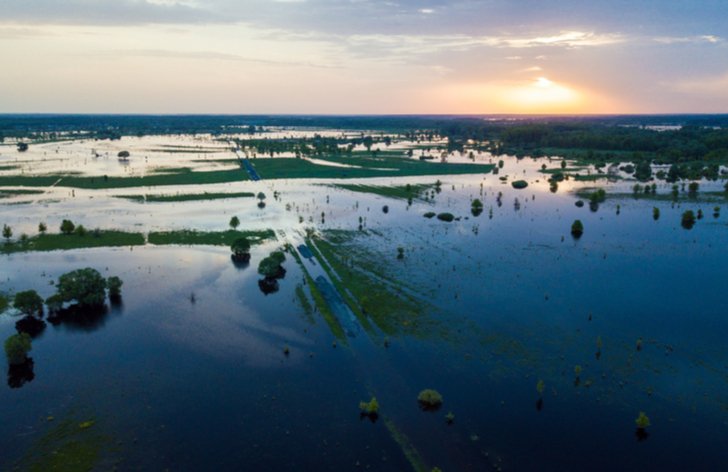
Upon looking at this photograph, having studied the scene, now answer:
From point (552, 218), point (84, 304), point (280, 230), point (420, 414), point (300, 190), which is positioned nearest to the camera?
point (420, 414)

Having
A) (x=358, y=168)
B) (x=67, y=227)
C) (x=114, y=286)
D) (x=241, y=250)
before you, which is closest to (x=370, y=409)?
(x=114, y=286)

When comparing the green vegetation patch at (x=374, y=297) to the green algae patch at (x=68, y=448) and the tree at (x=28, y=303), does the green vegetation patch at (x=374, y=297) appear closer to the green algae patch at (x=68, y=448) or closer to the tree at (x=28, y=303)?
the green algae patch at (x=68, y=448)

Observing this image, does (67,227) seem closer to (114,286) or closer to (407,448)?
(114,286)

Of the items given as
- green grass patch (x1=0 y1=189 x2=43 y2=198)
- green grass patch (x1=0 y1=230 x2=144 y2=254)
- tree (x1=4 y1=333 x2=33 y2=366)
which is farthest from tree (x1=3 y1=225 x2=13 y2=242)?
tree (x1=4 y1=333 x2=33 y2=366)

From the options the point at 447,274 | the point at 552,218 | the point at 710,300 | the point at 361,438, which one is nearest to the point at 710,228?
the point at 552,218

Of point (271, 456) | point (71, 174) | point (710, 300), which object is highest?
point (71, 174)

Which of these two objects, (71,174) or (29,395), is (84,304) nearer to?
(29,395)

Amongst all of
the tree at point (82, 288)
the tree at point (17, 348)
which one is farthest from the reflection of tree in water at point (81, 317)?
the tree at point (17, 348)

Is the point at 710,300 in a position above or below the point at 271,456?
above
